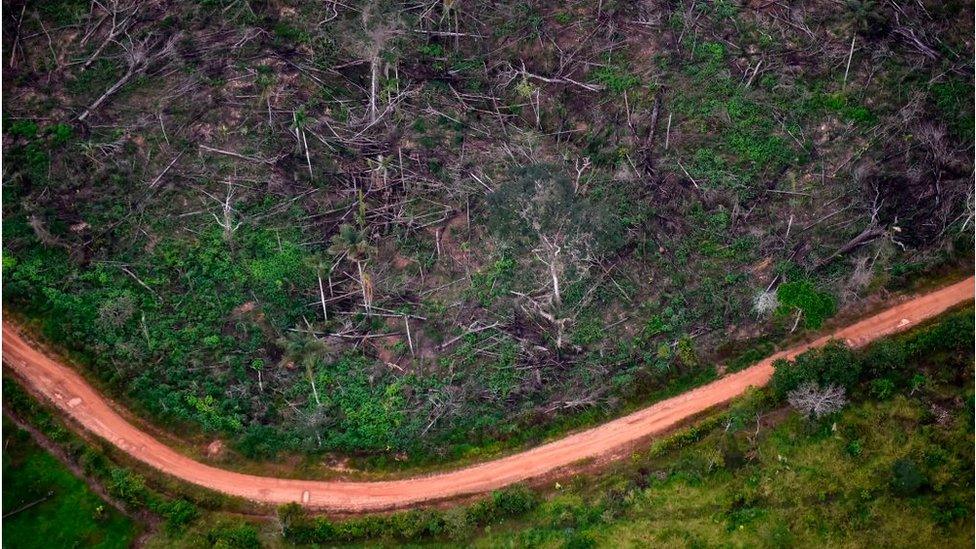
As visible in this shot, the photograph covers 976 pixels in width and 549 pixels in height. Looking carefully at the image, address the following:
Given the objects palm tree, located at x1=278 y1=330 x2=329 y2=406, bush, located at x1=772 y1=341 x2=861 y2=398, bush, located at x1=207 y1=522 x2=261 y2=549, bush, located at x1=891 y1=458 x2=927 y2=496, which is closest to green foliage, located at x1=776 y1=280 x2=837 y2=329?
bush, located at x1=772 y1=341 x2=861 y2=398

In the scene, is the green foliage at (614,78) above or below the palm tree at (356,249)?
above

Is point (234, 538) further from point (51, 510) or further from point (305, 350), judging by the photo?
point (305, 350)

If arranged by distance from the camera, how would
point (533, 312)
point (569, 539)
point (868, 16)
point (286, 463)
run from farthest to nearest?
point (868, 16) < point (533, 312) < point (286, 463) < point (569, 539)

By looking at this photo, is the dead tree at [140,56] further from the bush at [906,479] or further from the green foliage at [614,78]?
the bush at [906,479]

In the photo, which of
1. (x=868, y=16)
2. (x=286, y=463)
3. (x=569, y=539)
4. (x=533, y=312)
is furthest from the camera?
(x=868, y=16)

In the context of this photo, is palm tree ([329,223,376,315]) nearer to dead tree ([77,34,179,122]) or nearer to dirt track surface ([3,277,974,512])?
dirt track surface ([3,277,974,512])

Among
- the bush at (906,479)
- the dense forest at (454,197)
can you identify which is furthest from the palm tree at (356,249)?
the bush at (906,479)

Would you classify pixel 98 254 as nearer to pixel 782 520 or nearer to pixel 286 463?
pixel 286 463

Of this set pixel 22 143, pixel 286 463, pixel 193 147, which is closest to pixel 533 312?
pixel 286 463
